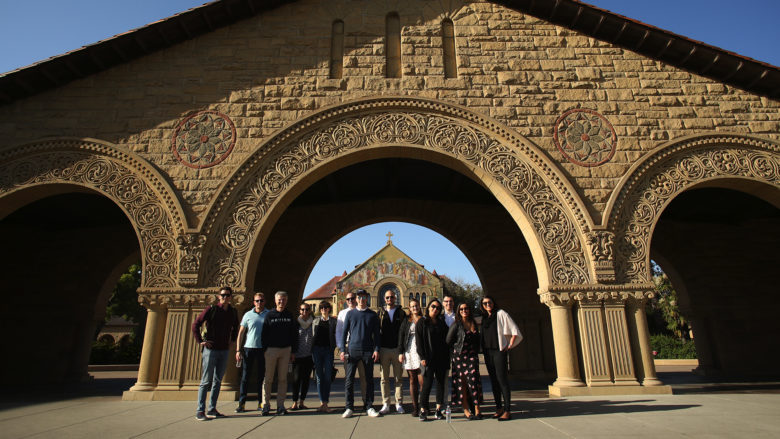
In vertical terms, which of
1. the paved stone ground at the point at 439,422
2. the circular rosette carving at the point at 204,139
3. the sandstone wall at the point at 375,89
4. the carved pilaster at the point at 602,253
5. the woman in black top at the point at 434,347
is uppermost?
the sandstone wall at the point at 375,89

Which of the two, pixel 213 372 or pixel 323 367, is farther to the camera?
pixel 323 367

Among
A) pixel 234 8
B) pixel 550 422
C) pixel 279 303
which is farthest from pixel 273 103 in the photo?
pixel 550 422

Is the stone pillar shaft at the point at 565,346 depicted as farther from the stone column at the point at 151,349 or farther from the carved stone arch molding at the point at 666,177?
the stone column at the point at 151,349

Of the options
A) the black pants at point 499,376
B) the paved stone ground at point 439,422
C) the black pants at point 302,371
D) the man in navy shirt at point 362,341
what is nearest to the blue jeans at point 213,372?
the paved stone ground at point 439,422

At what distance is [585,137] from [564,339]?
3.64 meters

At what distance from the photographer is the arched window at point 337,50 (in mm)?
8336

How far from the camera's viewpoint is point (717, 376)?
1060cm

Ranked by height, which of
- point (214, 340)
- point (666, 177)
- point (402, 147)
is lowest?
point (214, 340)

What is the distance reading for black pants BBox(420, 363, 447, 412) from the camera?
4770 mm

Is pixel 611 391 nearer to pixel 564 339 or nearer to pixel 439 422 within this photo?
pixel 564 339

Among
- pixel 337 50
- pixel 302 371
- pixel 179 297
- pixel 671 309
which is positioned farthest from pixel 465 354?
pixel 671 309

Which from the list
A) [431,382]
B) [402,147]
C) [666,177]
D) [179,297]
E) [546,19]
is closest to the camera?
[431,382]

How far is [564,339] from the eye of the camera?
6.95 meters

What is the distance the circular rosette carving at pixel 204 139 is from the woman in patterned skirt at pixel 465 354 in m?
5.09
